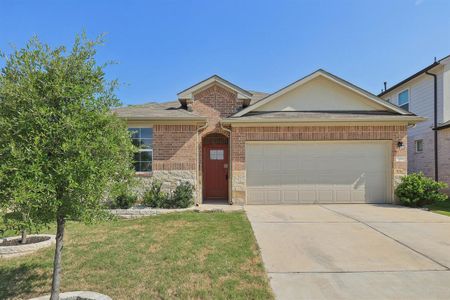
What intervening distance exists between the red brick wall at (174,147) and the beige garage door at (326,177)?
2376 millimetres

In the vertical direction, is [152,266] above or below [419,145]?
below

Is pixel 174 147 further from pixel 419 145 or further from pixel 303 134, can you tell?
pixel 419 145

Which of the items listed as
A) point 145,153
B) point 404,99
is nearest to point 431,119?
point 404,99

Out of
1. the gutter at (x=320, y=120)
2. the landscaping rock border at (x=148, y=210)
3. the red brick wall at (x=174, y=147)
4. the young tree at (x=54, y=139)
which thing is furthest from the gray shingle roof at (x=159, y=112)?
the young tree at (x=54, y=139)

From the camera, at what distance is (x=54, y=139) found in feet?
9.51

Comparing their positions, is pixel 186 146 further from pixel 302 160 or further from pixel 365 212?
pixel 365 212

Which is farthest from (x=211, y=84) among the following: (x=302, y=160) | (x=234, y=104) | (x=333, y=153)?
(x=333, y=153)

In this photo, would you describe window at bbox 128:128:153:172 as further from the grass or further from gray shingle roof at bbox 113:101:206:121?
the grass

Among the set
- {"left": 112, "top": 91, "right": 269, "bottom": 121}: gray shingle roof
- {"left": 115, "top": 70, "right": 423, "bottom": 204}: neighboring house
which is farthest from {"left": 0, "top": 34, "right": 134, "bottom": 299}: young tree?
{"left": 115, "top": 70, "right": 423, "bottom": 204}: neighboring house

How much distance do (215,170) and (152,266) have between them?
7162 millimetres

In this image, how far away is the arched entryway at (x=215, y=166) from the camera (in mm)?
11648

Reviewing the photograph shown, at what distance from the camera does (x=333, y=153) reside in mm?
10711

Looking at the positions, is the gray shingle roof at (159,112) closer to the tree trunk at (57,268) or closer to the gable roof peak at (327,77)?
the gable roof peak at (327,77)

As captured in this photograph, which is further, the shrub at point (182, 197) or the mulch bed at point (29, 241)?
the shrub at point (182, 197)
